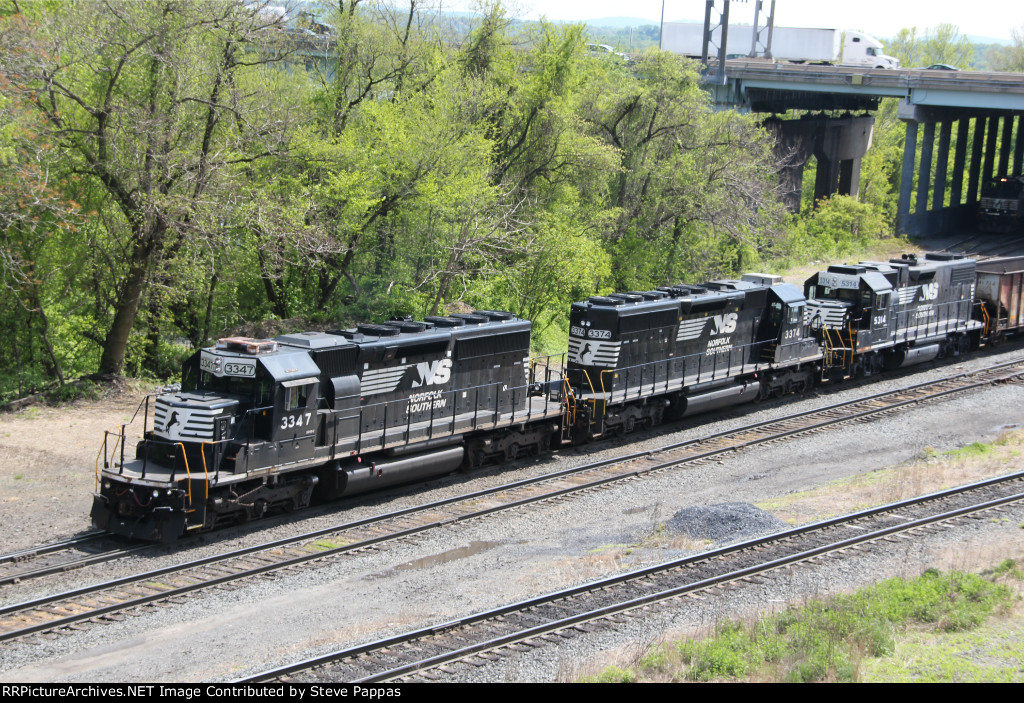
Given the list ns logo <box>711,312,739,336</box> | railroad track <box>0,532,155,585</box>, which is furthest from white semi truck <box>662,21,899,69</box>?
railroad track <box>0,532,155,585</box>

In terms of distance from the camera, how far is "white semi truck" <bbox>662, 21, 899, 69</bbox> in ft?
196

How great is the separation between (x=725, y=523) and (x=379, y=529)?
5.63 meters

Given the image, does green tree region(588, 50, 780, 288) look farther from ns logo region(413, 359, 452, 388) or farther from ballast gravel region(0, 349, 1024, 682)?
ns logo region(413, 359, 452, 388)

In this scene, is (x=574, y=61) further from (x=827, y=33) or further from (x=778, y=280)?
(x=827, y=33)

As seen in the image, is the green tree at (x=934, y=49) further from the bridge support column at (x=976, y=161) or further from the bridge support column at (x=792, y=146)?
the bridge support column at (x=792, y=146)

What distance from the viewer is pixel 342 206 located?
27594 millimetres

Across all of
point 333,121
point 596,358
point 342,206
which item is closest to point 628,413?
point 596,358

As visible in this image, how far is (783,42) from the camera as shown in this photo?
203ft

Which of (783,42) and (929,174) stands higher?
(783,42)

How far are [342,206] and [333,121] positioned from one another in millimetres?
4098

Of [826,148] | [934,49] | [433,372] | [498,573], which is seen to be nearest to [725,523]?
[498,573]

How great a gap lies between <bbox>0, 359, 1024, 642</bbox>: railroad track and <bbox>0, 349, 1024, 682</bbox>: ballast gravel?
26 cm

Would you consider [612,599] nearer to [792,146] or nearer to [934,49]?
[792,146]

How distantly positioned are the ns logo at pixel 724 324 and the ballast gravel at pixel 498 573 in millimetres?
3888
